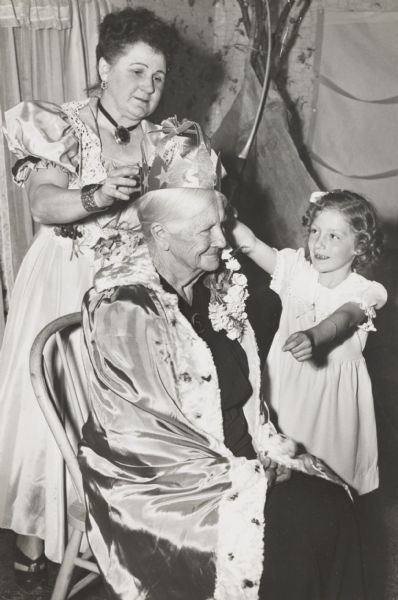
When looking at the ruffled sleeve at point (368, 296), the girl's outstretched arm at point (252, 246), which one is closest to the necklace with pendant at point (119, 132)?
the girl's outstretched arm at point (252, 246)

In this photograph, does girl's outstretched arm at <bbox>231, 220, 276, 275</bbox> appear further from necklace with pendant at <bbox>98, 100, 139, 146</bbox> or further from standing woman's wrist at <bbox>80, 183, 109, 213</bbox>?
standing woman's wrist at <bbox>80, 183, 109, 213</bbox>

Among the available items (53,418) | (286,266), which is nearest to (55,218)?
(53,418)

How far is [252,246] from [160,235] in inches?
30.4

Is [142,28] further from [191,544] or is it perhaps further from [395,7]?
[395,7]

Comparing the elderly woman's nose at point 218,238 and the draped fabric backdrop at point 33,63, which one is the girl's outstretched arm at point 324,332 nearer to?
the elderly woman's nose at point 218,238

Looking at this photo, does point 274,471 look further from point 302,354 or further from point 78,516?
point 78,516

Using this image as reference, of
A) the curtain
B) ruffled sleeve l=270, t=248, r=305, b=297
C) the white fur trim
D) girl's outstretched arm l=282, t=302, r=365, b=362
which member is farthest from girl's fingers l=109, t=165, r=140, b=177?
the curtain

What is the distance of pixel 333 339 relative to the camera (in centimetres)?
262

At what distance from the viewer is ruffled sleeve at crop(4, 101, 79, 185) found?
211 centimetres

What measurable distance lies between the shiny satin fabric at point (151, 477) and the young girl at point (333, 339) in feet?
3.41

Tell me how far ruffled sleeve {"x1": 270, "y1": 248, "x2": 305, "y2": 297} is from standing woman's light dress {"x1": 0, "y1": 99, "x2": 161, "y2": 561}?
754 millimetres

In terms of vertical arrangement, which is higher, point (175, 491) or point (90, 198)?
point (90, 198)

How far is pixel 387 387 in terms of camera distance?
4492mm

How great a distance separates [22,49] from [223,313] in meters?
1.70
